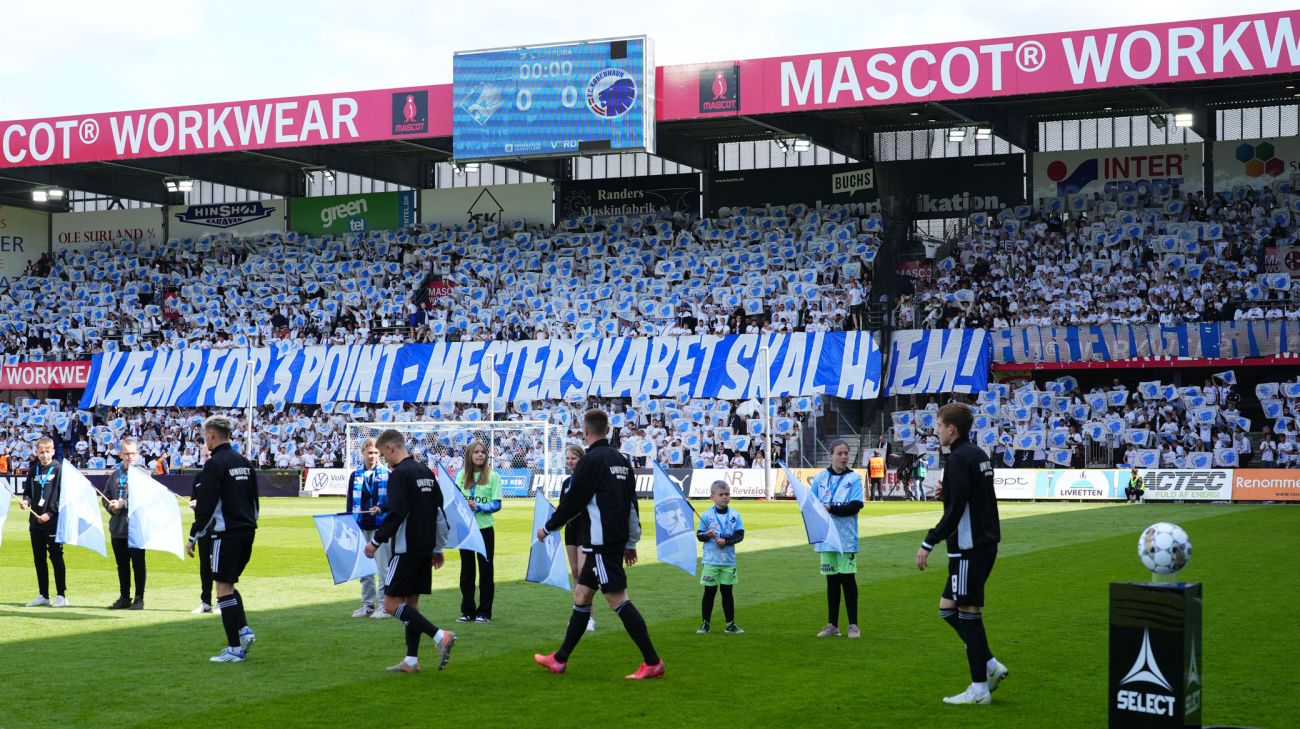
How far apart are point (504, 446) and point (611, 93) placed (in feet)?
39.3

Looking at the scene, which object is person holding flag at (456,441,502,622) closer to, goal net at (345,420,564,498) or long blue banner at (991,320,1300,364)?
goal net at (345,420,564,498)

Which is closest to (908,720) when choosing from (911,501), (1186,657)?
(1186,657)

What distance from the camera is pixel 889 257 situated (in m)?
50.7

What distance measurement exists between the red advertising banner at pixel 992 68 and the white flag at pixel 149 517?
32.9 meters

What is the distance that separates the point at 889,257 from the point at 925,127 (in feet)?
17.8

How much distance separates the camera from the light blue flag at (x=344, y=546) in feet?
45.3

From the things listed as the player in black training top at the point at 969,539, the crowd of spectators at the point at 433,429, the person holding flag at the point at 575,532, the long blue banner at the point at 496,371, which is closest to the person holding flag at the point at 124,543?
the person holding flag at the point at 575,532

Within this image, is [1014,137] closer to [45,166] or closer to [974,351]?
[974,351]

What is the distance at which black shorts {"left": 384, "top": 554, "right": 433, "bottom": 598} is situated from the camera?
11.6m

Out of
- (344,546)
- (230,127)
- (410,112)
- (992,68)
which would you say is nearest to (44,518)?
(344,546)

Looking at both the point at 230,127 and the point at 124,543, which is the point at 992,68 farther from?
the point at 124,543

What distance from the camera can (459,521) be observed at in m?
13.7

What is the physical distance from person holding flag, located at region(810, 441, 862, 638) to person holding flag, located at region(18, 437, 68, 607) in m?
9.13

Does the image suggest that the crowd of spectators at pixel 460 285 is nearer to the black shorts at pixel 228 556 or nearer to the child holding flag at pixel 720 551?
the child holding flag at pixel 720 551
